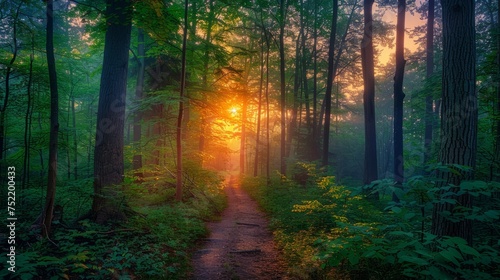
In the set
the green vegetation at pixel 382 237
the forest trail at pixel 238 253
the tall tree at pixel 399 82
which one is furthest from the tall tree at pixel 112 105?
the tall tree at pixel 399 82

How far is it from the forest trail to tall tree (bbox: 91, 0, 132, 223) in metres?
2.73

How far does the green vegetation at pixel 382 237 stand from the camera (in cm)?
278

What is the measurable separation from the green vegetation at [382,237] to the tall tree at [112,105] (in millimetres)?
5318

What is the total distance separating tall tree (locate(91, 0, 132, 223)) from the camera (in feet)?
21.7

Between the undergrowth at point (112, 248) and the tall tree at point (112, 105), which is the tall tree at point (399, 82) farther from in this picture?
the tall tree at point (112, 105)

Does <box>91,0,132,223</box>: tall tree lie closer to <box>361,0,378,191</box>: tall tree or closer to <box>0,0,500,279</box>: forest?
<box>0,0,500,279</box>: forest

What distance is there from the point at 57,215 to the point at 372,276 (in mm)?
7166

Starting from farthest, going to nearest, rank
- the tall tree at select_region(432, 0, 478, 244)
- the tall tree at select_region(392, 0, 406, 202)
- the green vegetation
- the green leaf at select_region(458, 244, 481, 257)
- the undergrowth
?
1. the tall tree at select_region(392, 0, 406, 202)
2. the tall tree at select_region(432, 0, 478, 244)
3. the undergrowth
4. the green vegetation
5. the green leaf at select_region(458, 244, 481, 257)

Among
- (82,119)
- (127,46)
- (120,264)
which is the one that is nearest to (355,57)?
(127,46)

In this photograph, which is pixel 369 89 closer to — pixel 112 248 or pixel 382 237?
pixel 382 237

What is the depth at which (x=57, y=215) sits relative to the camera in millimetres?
5871

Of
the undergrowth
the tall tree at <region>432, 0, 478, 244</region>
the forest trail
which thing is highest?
the tall tree at <region>432, 0, 478, 244</region>

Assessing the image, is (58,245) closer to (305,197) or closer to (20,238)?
(20,238)

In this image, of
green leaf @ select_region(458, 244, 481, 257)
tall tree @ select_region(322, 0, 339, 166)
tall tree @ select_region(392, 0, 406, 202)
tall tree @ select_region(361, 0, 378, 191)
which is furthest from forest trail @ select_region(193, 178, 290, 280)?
tall tree @ select_region(392, 0, 406, 202)
